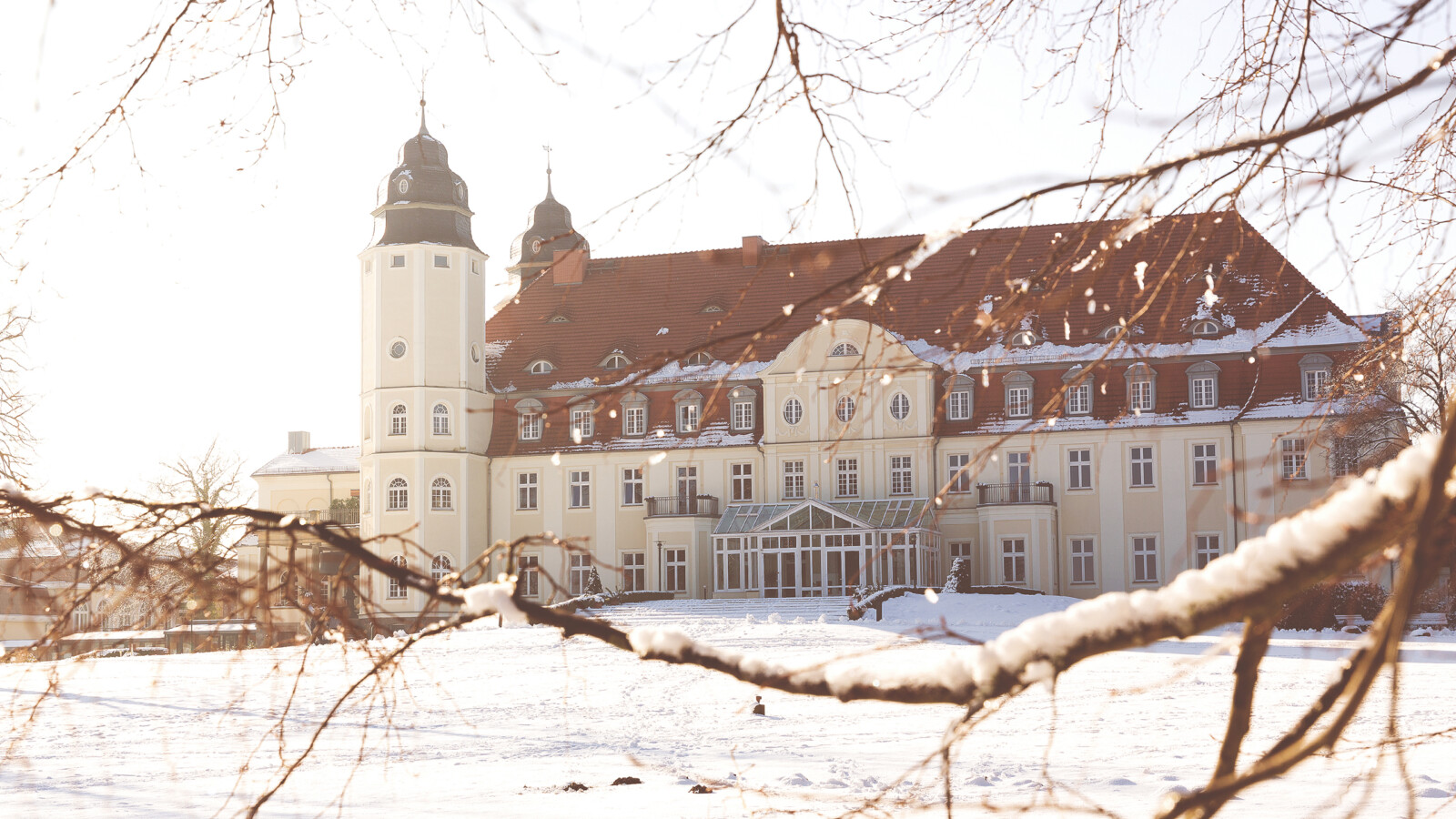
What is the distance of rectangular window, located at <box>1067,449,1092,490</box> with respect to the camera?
112 ft

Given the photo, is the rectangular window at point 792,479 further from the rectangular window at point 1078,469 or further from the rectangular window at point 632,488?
the rectangular window at point 1078,469

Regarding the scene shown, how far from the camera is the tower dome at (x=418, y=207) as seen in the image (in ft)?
121

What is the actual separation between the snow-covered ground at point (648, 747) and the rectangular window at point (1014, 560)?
15.2 m

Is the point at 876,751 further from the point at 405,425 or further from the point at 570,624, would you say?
the point at 405,425

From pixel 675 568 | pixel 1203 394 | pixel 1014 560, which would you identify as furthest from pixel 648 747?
pixel 1203 394

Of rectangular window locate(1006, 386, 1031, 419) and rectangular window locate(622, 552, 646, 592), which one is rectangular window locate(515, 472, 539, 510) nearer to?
rectangular window locate(622, 552, 646, 592)

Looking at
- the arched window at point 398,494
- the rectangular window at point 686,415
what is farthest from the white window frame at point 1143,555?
the arched window at point 398,494

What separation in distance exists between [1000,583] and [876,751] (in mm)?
24278

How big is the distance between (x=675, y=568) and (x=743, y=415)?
14.8 ft

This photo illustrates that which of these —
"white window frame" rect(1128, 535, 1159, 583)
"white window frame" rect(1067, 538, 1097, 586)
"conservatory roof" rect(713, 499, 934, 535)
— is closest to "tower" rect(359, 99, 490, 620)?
"conservatory roof" rect(713, 499, 934, 535)

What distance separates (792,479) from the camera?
35.9 meters

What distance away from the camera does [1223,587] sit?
1.47m

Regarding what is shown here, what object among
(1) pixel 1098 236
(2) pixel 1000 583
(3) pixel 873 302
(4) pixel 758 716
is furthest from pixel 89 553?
(2) pixel 1000 583

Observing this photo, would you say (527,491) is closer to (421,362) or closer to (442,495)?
(442,495)
